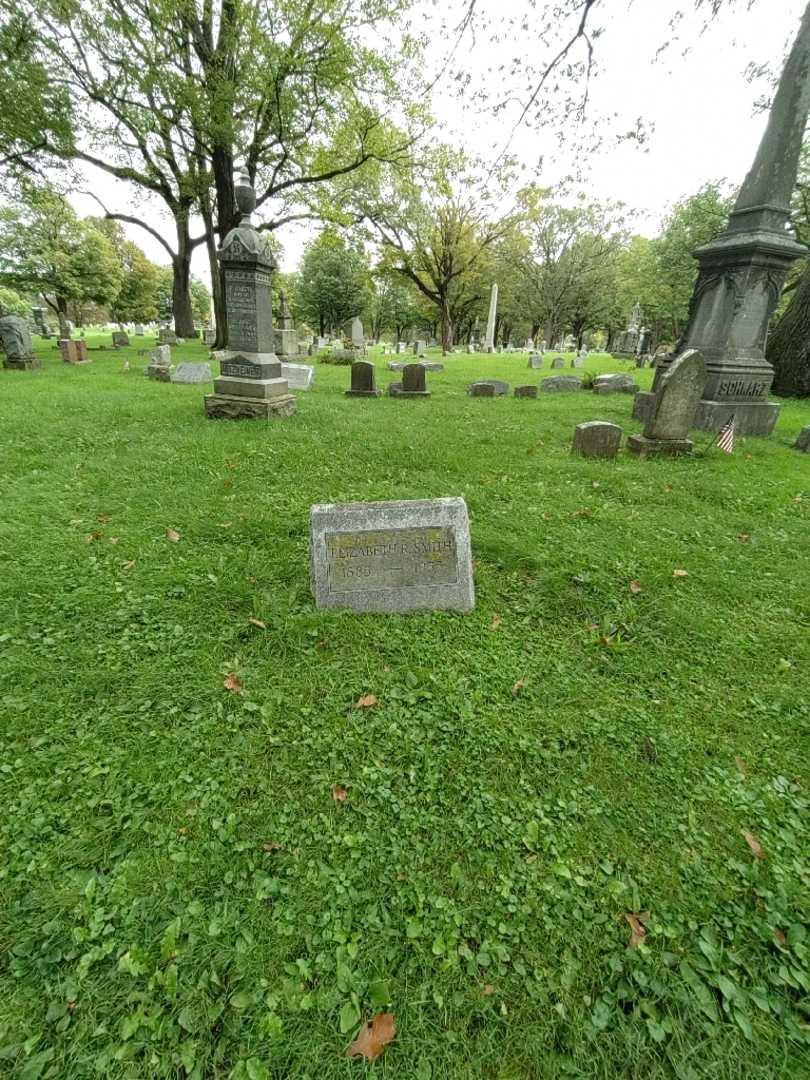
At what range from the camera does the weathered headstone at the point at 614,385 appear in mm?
13562

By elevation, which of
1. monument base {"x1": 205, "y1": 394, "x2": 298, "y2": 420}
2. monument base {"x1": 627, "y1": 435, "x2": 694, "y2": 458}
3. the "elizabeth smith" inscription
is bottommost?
the "elizabeth smith" inscription

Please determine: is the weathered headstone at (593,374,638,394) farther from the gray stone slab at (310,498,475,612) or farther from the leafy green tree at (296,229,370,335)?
the leafy green tree at (296,229,370,335)

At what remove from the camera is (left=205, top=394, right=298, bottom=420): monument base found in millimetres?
8086

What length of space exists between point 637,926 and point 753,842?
722 millimetres

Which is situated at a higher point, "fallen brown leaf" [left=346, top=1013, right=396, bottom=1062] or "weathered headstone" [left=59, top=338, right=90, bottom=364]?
"weathered headstone" [left=59, top=338, right=90, bottom=364]

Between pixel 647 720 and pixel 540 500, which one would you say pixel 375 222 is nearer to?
pixel 540 500

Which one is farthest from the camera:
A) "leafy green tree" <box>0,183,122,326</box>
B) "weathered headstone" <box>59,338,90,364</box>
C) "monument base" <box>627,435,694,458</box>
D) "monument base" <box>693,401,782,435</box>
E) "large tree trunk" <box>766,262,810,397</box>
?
"leafy green tree" <box>0,183,122,326</box>

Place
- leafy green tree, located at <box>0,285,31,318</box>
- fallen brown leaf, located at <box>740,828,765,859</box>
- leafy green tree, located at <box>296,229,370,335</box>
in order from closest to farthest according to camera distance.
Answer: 1. fallen brown leaf, located at <box>740,828,765,859</box>
2. leafy green tree, located at <box>0,285,31,318</box>
3. leafy green tree, located at <box>296,229,370,335</box>

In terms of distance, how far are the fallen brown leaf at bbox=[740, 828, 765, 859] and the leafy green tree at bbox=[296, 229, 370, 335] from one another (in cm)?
4138

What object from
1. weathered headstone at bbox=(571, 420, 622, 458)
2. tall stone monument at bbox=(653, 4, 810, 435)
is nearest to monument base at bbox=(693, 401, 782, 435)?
tall stone monument at bbox=(653, 4, 810, 435)

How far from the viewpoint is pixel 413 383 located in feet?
37.5

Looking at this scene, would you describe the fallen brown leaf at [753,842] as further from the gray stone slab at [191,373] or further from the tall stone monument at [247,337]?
the gray stone slab at [191,373]

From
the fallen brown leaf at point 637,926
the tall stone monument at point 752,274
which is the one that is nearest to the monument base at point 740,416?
the tall stone monument at point 752,274

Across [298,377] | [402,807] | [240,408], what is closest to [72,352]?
[298,377]
